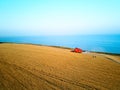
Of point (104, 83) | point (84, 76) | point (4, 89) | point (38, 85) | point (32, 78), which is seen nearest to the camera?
point (4, 89)

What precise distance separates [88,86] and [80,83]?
389 mm

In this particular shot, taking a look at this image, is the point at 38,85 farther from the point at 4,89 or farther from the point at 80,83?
Answer: the point at 80,83

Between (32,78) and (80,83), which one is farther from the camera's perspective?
(32,78)

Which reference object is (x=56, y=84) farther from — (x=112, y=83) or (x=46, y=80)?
(x=112, y=83)

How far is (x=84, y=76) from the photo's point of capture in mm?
5836

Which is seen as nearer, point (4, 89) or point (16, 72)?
point (4, 89)

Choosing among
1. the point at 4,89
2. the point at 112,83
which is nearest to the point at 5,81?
the point at 4,89

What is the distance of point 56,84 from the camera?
16.0 ft

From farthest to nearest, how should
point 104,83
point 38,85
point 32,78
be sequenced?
1. point 32,78
2. point 104,83
3. point 38,85

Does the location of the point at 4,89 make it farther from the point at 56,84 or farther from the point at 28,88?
the point at 56,84

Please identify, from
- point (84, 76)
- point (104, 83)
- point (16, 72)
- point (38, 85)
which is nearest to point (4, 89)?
point (38, 85)

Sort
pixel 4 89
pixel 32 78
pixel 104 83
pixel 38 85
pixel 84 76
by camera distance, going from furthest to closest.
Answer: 1. pixel 84 76
2. pixel 32 78
3. pixel 104 83
4. pixel 38 85
5. pixel 4 89

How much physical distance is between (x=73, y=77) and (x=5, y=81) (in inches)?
126

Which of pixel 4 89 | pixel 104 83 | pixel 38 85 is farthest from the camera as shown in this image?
pixel 104 83
